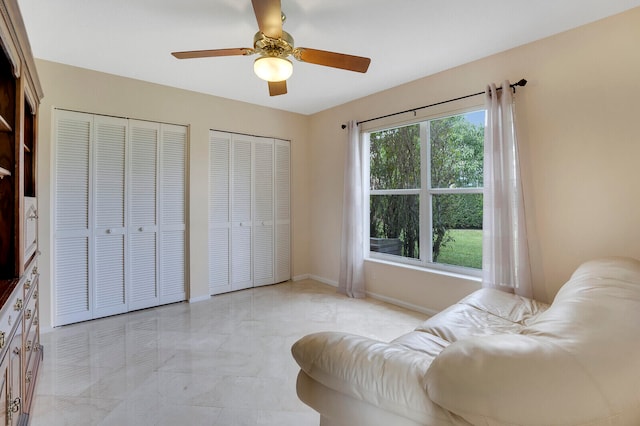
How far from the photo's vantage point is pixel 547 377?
2.34 feet

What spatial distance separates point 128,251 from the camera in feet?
10.8

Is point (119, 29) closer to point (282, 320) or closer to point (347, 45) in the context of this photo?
point (347, 45)

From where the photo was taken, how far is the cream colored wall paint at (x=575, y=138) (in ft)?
6.95

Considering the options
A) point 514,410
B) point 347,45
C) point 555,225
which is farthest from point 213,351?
point 555,225

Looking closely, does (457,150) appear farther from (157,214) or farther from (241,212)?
(157,214)

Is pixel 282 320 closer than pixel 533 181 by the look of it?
No

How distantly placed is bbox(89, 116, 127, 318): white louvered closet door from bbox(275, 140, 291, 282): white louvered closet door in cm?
190

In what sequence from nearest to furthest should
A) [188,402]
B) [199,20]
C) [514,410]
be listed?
1. [514,410]
2. [188,402]
3. [199,20]

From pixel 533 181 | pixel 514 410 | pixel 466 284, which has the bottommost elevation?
pixel 466 284

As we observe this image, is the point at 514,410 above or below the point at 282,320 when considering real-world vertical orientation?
above

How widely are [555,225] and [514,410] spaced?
7.48ft

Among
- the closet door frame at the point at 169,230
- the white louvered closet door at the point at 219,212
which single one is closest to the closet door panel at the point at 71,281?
the closet door frame at the point at 169,230

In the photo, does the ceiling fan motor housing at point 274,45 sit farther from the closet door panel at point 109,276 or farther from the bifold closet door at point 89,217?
the closet door panel at point 109,276

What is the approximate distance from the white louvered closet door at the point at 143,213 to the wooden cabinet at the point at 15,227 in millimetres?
1412
